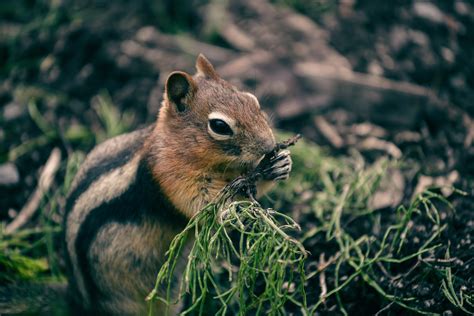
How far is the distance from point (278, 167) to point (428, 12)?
13.4 ft

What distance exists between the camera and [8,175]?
5168 millimetres

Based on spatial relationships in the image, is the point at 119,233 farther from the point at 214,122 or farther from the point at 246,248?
the point at 246,248

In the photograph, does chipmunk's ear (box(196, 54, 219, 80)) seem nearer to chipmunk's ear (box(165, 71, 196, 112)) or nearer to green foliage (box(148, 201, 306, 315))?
chipmunk's ear (box(165, 71, 196, 112))

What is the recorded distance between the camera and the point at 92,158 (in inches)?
165

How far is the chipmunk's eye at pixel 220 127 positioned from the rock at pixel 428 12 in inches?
160

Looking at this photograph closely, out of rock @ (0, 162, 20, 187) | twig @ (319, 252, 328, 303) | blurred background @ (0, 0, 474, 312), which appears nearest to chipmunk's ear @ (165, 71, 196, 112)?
twig @ (319, 252, 328, 303)

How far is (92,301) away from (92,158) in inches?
41.5

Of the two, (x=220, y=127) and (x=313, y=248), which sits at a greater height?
(x=220, y=127)

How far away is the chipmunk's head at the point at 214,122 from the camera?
3527 millimetres

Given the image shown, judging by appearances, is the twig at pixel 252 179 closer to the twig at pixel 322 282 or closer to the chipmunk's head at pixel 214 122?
the chipmunk's head at pixel 214 122

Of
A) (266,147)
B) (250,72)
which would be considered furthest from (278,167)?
(250,72)

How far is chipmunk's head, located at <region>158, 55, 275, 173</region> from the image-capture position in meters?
3.53

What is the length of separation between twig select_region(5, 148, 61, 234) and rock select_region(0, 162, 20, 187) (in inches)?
8.6

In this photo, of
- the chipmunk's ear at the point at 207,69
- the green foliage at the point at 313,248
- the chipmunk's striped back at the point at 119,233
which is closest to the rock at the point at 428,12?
the green foliage at the point at 313,248
